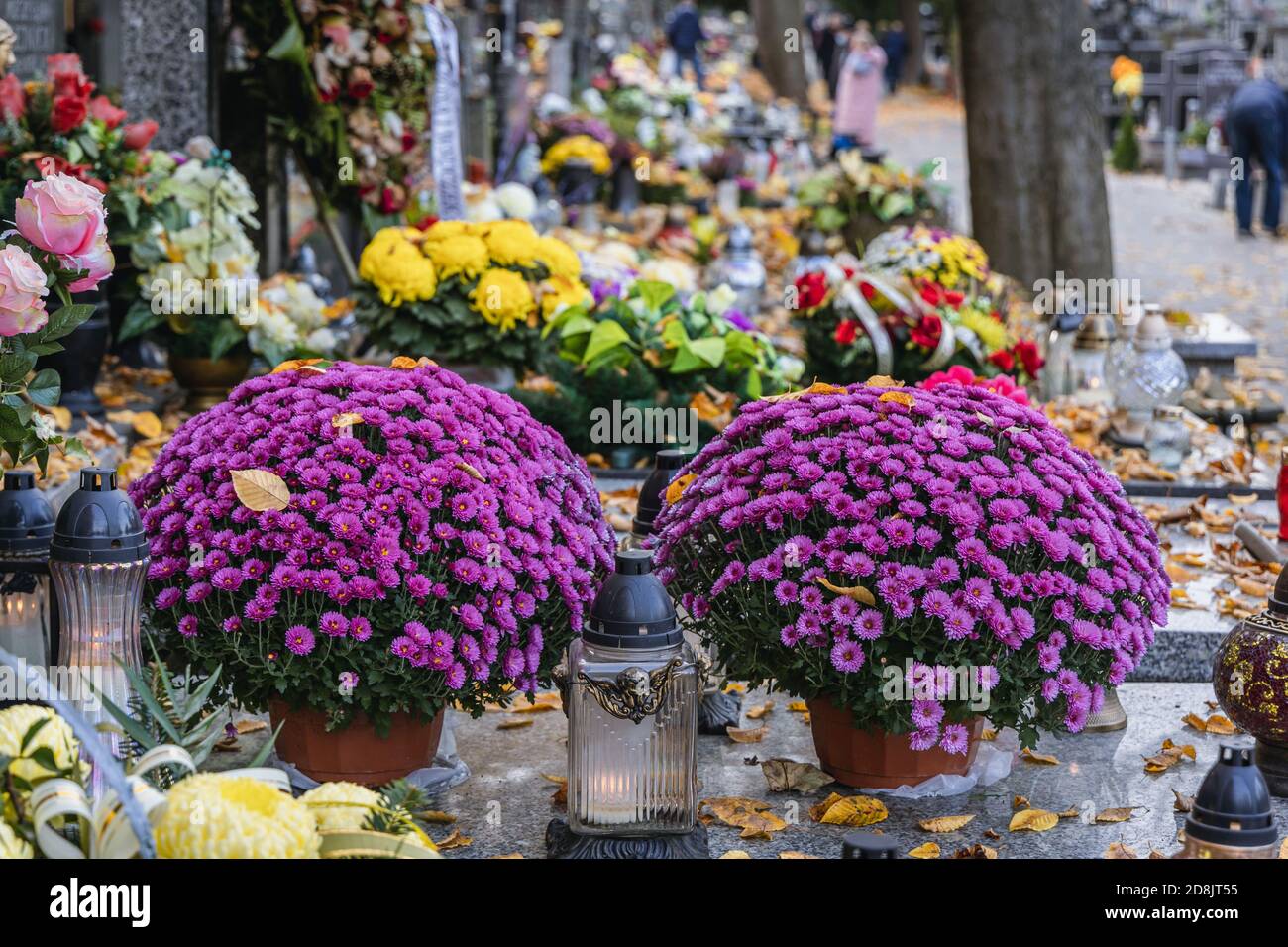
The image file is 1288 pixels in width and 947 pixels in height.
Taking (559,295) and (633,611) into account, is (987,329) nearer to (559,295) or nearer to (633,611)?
(559,295)

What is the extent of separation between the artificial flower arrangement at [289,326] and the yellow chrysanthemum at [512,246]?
863 millimetres

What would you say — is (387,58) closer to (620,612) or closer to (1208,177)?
(620,612)

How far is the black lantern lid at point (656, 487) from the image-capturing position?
4.33m

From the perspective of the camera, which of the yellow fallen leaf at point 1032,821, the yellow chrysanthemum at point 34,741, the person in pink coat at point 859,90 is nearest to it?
the yellow chrysanthemum at point 34,741

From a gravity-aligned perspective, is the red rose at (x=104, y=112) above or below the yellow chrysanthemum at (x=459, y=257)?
above

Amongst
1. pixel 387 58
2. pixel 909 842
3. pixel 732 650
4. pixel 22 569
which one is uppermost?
pixel 387 58

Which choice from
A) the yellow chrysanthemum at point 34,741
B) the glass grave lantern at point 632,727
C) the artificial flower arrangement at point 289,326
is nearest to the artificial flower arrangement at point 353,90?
the artificial flower arrangement at point 289,326

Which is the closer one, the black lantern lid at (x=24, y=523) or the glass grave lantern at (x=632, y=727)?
the glass grave lantern at (x=632, y=727)

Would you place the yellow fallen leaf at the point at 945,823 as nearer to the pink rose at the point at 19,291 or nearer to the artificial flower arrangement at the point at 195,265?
the pink rose at the point at 19,291

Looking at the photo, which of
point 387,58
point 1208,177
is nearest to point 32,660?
point 387,58

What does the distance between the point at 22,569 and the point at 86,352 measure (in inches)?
136

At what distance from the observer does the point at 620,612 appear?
3.25 metres

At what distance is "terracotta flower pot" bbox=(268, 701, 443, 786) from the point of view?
11.8 ft

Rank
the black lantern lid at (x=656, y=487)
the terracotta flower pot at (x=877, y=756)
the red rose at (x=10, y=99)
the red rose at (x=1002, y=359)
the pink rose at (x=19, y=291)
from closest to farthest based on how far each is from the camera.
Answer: the pink rose at (x=19, y=291) → the terracotta flower pot at (x=877, y=756) → the black lantern lid at (x=656, y=487) → the red rose at (x=10, y=99) → the red rose at (x=1002, y=359)
